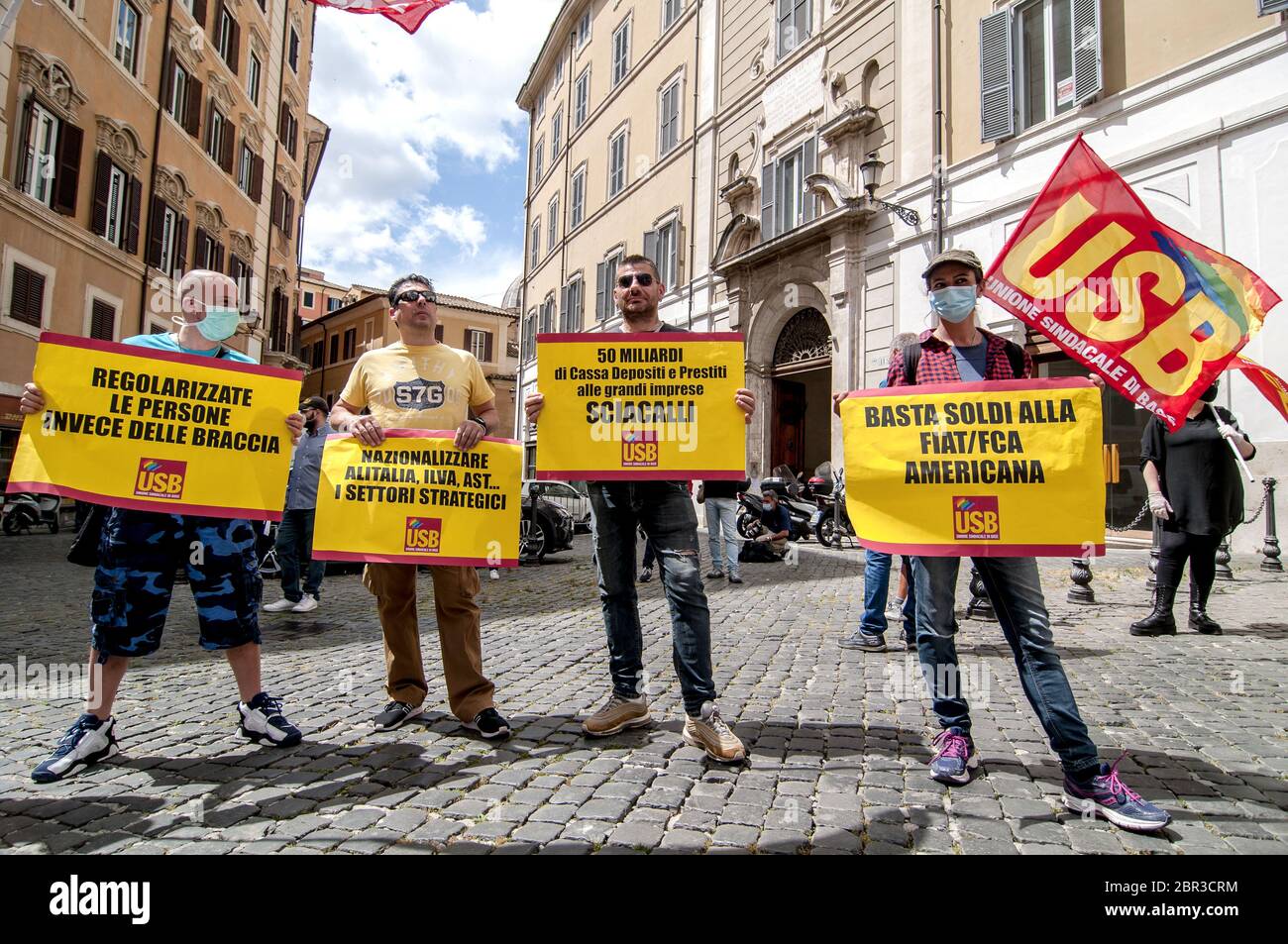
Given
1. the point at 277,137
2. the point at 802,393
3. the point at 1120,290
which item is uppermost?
the point at 277,137

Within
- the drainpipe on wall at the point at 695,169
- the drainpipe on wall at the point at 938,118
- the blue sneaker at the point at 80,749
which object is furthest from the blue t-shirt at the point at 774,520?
the drainpipe on wall at the point at 695,169

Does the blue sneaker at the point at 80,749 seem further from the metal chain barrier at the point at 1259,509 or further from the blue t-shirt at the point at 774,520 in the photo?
the metal chain barrier at the point at 1259,509

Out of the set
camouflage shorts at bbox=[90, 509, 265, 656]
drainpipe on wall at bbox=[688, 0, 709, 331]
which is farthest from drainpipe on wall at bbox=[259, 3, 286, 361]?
camouflage shorts at bbox=[90, 509, 265, 656]

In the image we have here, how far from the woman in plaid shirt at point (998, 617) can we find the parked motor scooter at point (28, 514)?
16.2 meters

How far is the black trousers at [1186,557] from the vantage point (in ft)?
17.3

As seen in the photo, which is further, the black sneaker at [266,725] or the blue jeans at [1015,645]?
the black sneaker at [266,725]

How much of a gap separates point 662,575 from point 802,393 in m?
17.0

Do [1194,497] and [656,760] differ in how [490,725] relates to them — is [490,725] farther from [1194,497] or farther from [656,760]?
[1194,497]

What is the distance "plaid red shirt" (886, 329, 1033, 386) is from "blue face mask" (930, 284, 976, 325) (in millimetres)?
105

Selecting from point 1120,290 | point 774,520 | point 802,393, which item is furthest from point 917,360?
point 802,393

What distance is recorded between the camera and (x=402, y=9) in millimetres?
5965

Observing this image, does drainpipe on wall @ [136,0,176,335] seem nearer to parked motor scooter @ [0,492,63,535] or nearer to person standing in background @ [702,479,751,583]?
parked motor scooter @ [0,492,63,535]

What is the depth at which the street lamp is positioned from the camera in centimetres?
1379

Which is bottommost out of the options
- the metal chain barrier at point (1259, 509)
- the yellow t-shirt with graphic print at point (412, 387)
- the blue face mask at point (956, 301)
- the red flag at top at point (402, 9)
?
the metal chain barrier at point (1259, 509)
